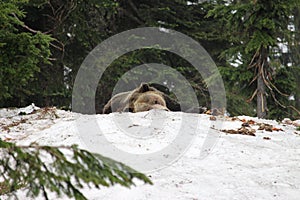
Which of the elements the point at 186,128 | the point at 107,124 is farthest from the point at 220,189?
the point at 107,124

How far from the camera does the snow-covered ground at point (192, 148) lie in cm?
299

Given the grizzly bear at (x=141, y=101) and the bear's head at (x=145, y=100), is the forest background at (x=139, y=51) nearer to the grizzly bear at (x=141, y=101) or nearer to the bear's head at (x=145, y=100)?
the grizzly bear at (x=141, y=101)

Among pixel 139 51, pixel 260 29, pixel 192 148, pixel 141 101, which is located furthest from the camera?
pixel 139 51

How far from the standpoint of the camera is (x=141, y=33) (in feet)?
36.0

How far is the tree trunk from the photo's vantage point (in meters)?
6.73

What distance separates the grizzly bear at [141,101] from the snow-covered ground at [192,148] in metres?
1.00

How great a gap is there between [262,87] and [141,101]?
2306 mm

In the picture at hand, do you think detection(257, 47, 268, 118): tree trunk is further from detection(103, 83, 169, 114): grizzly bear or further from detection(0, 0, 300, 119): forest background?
detection(103, 83, 169, 114): grizzly bear

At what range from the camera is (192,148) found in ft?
13.8

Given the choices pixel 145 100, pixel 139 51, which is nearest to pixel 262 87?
pixel 145 100

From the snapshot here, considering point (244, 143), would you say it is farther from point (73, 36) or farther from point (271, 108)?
point (73, 36)

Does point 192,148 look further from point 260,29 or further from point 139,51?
point 139,51

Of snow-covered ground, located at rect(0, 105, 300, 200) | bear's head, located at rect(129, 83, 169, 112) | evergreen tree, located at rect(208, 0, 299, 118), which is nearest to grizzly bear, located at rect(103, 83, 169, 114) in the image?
bear's head, located at rect(129, 83, 169, 112)

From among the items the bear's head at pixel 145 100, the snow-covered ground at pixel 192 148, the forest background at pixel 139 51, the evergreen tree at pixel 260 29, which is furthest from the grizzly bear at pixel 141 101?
the evergreen tree at pixel 260 29
